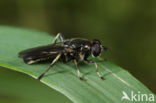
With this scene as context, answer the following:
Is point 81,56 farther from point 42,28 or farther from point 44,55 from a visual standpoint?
point 42,28

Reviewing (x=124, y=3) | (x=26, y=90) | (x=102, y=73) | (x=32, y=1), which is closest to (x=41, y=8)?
(x=32, y=1)

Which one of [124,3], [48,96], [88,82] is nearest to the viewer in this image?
[88,82]

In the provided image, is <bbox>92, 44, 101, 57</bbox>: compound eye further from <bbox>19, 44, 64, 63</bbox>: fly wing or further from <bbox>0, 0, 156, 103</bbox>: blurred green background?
<bbox>0, 0, 156, 103</bbox>: blurred green background

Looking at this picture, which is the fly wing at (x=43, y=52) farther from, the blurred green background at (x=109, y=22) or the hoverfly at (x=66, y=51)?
the blurred green background at (x=109, y=22)

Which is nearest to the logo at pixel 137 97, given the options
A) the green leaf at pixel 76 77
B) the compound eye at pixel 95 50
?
the green leaf at pixel 76 77

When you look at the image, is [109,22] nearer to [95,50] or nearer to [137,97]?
[95,50]
